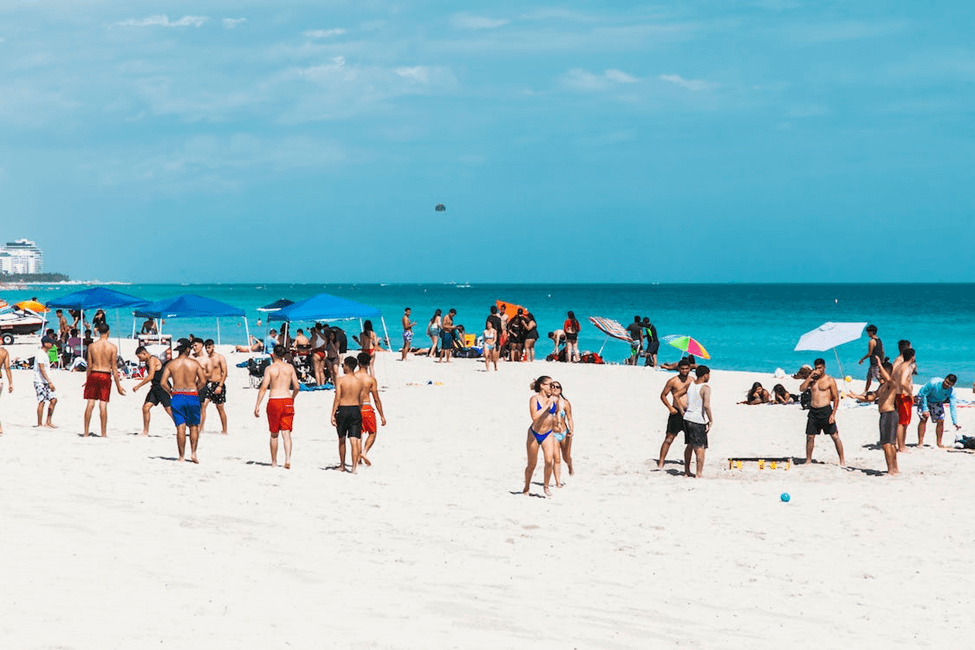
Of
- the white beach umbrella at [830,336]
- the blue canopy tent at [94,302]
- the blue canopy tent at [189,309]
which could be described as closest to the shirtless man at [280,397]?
the white beach umbrella at [830,336]

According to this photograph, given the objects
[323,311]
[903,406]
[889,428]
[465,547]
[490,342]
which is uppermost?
[323,311]

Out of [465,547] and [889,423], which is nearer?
[465,547]

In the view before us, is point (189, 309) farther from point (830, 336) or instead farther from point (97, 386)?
point (830, 336)

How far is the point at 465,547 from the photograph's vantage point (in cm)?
791

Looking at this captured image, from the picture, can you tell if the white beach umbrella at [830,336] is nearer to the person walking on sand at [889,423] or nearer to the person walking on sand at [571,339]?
the person walking on sand at [889,423]

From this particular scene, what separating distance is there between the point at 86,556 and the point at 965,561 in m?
7.02

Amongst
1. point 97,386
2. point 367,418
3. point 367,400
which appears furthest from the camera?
point 97,386

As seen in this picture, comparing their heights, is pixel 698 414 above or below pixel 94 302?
below

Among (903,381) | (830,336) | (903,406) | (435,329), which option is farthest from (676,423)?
(435,329)

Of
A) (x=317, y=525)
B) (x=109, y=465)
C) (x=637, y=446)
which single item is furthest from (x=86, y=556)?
(x=637, y=446)

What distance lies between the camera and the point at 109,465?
10.1 meters

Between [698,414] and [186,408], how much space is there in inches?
230

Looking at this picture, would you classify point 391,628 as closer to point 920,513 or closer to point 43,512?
point 43,512

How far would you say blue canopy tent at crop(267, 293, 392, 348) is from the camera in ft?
62.2
